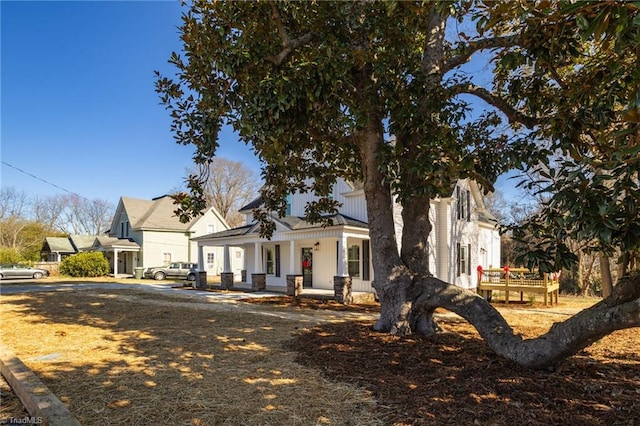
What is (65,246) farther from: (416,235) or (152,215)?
(416,235)

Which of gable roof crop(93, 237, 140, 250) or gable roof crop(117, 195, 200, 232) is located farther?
gable roof crop(117, 195, 200, 232)

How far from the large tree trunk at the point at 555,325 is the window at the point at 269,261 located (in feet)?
49.3

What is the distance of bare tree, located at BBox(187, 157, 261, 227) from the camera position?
44.7 meters

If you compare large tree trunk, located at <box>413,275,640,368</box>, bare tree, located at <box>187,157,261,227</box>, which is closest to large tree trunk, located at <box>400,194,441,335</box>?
large tree trunk, located at <box>413,275,640,368</box>

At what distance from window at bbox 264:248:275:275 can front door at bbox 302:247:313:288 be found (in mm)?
2357

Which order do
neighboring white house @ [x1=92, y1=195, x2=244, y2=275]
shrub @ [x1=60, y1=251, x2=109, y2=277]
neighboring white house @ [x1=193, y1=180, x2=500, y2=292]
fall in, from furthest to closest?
1. neighboring white house @ [x1=92, y1=195, x2=244, y2=275]
2. shrub @ [x1=60, y1=251, x2=109, y2=277]
3. neighboring white house @ [x1=193, y1=180, x2=500, y2=292]

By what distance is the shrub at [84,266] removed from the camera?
30.0 metres

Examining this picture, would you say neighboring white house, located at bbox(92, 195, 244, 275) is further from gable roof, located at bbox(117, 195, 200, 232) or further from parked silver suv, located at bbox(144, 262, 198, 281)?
parked silver suv, located at bbox(144, 262, 198, 281)

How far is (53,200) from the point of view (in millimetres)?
55312

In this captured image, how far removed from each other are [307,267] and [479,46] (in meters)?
13.6

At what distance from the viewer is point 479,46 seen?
719cm

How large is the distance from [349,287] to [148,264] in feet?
81.9

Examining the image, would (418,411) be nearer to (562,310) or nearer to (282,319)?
(282,319)

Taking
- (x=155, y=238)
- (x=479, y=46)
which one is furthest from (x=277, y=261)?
(x=155, y=238)
